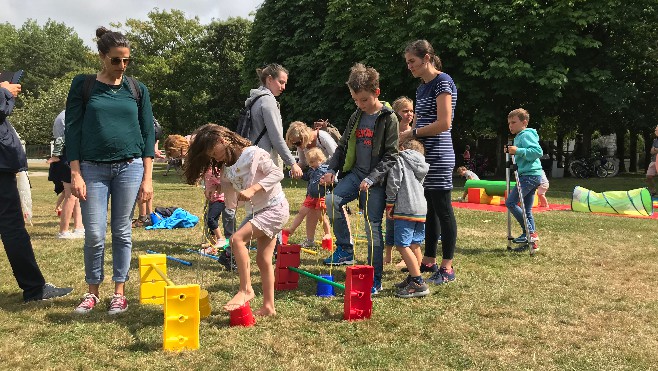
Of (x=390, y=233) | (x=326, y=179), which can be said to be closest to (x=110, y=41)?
(x=326, y=179)

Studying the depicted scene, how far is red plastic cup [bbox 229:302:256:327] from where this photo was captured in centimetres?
431

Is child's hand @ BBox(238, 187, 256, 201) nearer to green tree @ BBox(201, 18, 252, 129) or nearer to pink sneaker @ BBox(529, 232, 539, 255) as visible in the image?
pink sneaker @ BBox(529, 232, 539, 255)

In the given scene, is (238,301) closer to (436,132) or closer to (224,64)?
(436,132)

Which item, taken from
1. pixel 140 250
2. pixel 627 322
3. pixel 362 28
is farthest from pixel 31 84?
pixel 627 322

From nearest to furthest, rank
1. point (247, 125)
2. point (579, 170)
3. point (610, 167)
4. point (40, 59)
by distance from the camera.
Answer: point (247, 125) → point (579, 170) → point (610, 167) → point (40, 59)

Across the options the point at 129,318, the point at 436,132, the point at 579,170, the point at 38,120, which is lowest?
the point at 129,318

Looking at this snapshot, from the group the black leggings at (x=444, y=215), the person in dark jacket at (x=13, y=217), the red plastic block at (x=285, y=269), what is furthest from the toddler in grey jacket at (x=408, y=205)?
the person in dark jacket at (x=13, y=217)

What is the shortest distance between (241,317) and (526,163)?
15.5 ft

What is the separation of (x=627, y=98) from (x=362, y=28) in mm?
10925

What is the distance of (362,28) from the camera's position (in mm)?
25906

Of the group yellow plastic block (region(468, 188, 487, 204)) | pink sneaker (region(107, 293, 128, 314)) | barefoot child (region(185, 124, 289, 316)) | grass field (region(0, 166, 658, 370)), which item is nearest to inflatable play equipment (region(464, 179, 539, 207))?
yellow plastic block (region(468, 188, 487, 204))

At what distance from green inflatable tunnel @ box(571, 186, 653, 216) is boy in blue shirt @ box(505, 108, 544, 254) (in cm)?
516

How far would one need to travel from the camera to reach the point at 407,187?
5.33 meters

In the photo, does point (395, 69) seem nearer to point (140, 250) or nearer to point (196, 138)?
point (140, 250)
